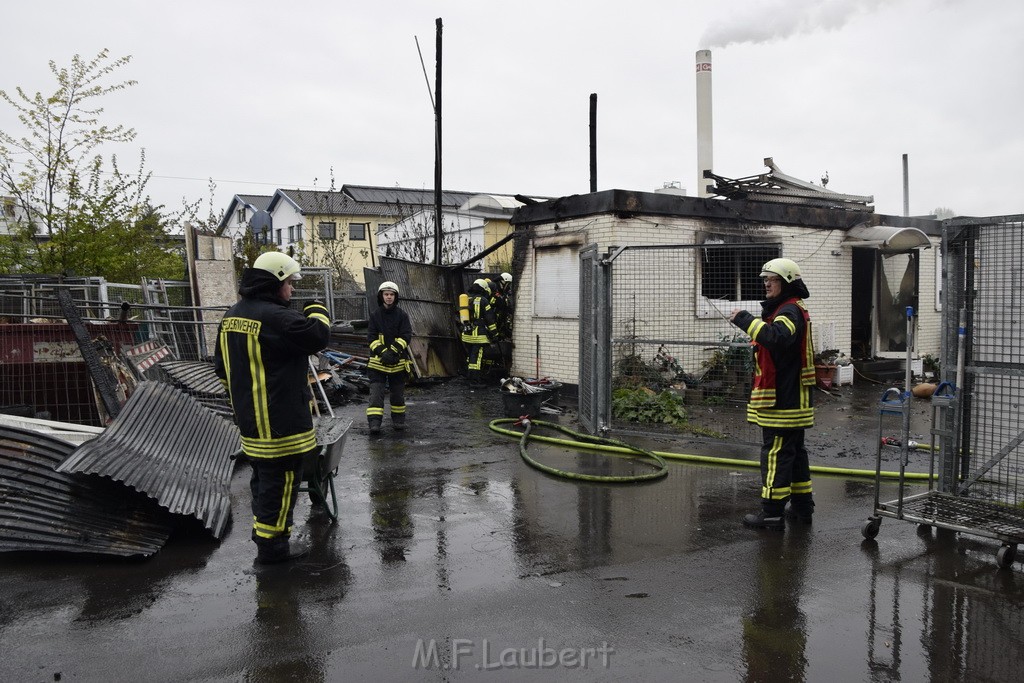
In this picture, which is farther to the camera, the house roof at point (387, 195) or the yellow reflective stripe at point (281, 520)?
the house roof at point (387, 195)

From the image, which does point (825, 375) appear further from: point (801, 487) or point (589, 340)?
point (801, 487)

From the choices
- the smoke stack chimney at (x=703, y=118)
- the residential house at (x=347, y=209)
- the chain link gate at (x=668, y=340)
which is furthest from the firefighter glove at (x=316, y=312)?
the residential house at (x=347, y=209)

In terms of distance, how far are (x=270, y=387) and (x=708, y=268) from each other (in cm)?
858

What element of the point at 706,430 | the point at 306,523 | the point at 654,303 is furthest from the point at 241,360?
the point at 654,303

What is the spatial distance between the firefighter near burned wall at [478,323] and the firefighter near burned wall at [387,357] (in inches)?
140

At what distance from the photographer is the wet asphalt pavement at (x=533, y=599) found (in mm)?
3600

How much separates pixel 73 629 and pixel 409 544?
212cm

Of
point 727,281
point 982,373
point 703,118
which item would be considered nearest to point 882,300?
point 727,281

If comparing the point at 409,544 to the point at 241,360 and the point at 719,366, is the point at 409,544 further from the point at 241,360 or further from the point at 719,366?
the point at 719,366

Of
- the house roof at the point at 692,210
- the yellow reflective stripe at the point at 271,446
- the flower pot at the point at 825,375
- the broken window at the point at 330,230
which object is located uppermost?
the broken window at the point at 330,230

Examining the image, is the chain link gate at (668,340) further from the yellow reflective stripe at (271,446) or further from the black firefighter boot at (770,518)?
the yellow reflective stripe at (271,446)

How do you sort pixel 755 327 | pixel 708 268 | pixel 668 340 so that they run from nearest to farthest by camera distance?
1. pixel 755 327
2. pixel 668 340
3. pixel 708 268

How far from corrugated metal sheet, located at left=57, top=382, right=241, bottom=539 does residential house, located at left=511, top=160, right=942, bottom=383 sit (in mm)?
4372

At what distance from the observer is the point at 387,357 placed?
9258mm
